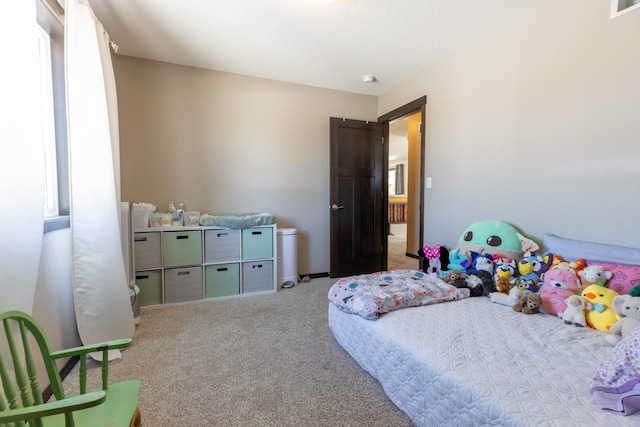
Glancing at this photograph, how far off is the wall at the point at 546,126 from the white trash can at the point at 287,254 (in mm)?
1666

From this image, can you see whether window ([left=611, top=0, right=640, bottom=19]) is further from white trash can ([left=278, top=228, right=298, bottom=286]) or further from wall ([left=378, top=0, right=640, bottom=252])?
white trash can ([left=278, top=228, right=298, bottom=286])

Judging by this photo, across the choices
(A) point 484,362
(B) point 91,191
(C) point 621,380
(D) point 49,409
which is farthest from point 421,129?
(D) point 49,409

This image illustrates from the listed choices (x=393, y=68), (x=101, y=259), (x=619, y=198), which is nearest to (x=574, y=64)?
(x=619, y=198)

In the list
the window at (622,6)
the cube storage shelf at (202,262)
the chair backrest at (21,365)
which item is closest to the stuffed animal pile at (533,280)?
the window at (622,6)

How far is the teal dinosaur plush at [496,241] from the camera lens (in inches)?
84.4

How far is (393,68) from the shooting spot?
3148mm

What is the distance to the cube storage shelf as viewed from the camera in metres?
2.77

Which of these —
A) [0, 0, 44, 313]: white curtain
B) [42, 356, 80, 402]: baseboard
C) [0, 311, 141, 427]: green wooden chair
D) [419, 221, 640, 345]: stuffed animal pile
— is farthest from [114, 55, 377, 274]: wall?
[0, 311, 141, 427]: green wooden chair

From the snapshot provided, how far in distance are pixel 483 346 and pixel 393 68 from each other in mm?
2879

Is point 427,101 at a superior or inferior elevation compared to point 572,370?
superior

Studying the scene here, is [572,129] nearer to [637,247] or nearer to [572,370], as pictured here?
[637,247]

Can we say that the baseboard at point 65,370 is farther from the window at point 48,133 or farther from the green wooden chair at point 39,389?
the window at point 48,133

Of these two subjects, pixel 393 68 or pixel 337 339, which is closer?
pixel 337 339

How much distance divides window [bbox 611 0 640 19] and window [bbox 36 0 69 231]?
3.40 metres
